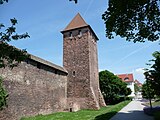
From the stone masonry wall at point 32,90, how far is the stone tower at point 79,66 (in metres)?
1.76

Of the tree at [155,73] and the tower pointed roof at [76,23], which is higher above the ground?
the tower pointed roof at [76,23]

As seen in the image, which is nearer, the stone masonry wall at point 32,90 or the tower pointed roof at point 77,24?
the stone masonry wall at point 32,90

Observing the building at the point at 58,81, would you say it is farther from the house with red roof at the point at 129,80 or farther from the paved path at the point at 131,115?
the house with red roof at the point at 129,80

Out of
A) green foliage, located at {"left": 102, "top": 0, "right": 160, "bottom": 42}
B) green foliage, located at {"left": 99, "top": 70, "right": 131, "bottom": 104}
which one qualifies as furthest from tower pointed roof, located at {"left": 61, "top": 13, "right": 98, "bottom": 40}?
green foliage, located at {"left": 102, "top": 0, "right": 160, "bottom": 42}

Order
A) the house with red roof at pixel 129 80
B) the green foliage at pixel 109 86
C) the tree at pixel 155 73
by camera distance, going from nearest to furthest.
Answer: the tree at pixel 155 73 → the green foliage at pixel 109 86 → the house with red roof at pixel 129 80

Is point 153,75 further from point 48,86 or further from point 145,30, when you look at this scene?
point 48,86

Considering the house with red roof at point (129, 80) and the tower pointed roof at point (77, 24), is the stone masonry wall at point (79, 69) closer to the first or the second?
the tower pointed roof at point (77, 24)

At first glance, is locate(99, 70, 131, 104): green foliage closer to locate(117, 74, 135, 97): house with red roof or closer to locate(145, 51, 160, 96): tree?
locate(145, 51, 160, 96): tree

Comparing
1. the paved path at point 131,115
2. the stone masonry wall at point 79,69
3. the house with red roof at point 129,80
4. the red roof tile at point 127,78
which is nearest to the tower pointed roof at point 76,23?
the stone masonry wall at point 79,69

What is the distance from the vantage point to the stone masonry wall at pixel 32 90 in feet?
51.2

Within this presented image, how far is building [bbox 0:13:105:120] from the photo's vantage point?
16281 millimetres

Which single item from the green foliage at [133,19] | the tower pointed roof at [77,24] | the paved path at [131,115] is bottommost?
the paved path at [131,115]

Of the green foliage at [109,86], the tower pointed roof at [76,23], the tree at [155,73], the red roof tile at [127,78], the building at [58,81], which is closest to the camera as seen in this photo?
the tree at [155,73]

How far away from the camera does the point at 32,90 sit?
18562 millimetres
